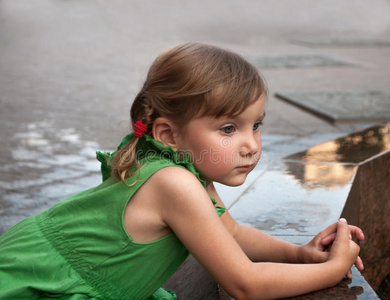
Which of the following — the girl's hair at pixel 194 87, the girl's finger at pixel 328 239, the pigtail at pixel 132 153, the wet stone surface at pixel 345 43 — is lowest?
the wet stone surface at pixel 345 43

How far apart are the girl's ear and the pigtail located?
1.2 inches

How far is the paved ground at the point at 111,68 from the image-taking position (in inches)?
159

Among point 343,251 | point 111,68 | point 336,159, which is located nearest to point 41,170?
point 336,159

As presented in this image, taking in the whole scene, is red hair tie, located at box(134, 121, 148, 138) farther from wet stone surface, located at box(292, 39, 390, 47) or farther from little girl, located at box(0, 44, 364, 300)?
wet stone surface, located at box(292, 39, 390, 47)

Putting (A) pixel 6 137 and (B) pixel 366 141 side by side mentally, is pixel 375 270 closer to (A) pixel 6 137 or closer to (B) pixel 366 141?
(B) pixel 366 141

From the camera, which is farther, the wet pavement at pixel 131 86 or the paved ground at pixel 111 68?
the paved ground at pixel 111 68

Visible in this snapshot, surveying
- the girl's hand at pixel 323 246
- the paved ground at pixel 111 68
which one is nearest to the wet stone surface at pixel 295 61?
the paved ground at pixel 111 68

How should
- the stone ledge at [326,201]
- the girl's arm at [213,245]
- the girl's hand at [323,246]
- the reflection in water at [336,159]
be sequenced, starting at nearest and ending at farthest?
the girl's arm at [213,245], the girl's hand at [323,246], the stone ledge at [326,201], the reflection in water at [336,159]

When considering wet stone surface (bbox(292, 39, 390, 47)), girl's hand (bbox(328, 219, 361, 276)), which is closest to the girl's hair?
girl's hand (bbox(328, 219, 361, 276))

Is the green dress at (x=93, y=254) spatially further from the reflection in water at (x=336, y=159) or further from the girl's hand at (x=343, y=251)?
the reflection in water at (x=336, y=159)

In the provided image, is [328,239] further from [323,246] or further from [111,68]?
[111,68]

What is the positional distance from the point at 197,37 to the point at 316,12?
9.51m

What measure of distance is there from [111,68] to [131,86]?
1.67 metres

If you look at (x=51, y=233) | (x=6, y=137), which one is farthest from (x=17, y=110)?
(x=51, y=233)
